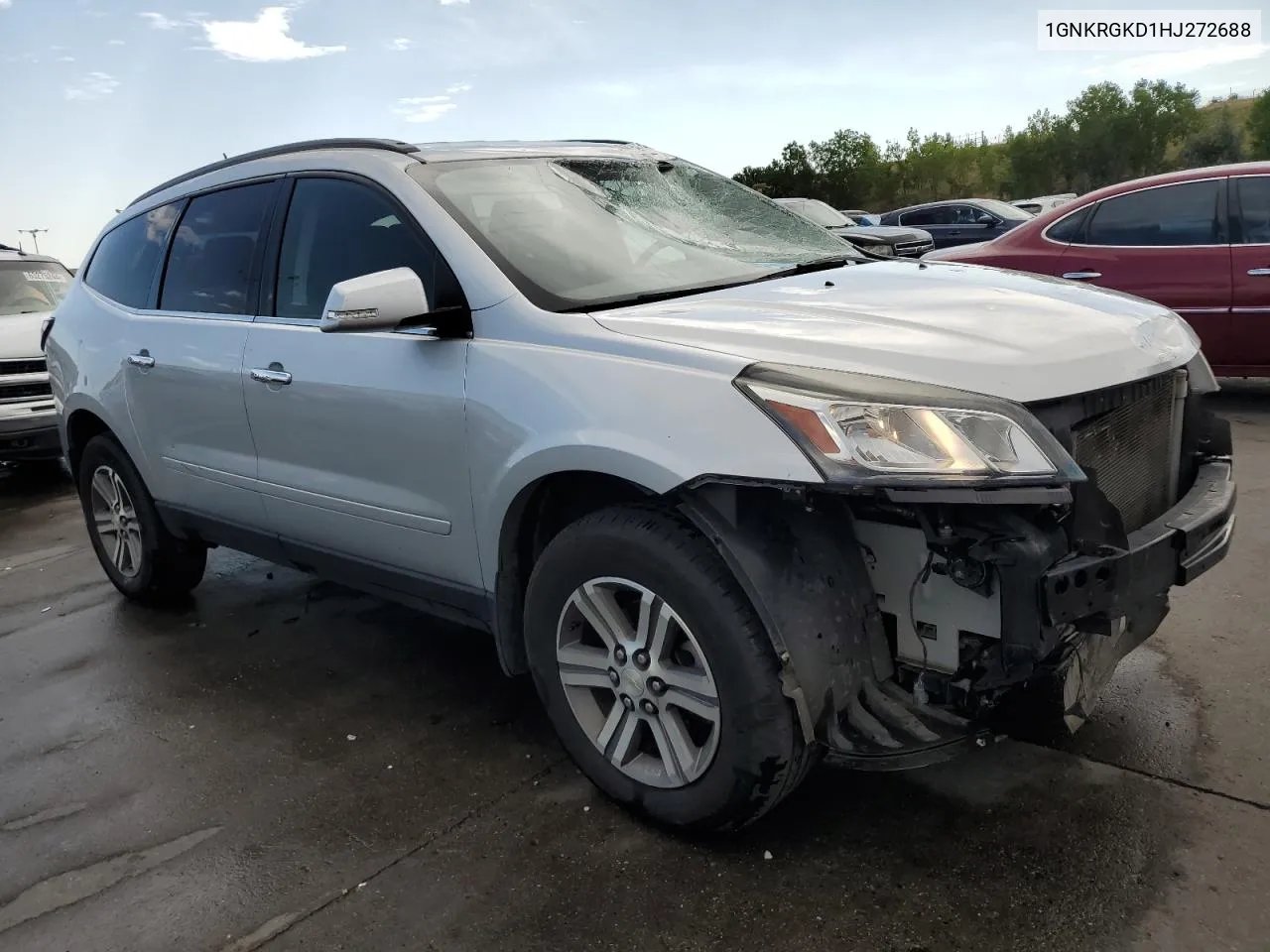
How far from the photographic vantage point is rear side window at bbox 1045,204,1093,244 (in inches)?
295

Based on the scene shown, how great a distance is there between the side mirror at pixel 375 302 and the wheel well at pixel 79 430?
262cm

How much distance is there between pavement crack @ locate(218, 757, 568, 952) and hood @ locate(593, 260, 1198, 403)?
1.36 m

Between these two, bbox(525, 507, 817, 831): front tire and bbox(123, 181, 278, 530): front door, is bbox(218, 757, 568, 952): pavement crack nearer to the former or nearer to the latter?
bbox(525, 507, 817, 831): front tire

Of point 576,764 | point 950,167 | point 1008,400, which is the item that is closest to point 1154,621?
point 1008,400

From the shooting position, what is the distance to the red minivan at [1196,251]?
6762mm

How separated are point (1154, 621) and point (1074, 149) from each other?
8574 centimetres

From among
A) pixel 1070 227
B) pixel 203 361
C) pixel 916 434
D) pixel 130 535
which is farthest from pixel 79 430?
pixel 1070 227

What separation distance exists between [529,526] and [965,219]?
18683 millimetres

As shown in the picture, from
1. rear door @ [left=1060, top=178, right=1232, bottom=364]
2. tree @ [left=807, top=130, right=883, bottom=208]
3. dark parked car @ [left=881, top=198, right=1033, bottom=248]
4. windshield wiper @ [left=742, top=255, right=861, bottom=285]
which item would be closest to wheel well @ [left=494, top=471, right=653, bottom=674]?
windshield wiper @ [left=742, top=255, right=861, bottom=285]

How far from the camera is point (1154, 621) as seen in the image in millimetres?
2613

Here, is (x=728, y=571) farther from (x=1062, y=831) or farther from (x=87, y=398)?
(x=87, y=398)

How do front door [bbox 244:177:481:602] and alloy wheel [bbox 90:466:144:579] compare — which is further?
alloy wheel [bbox 90:466:144:579]

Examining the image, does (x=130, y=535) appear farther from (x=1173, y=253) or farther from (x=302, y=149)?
(x=1173, y=253)

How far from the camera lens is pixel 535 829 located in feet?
9.16
